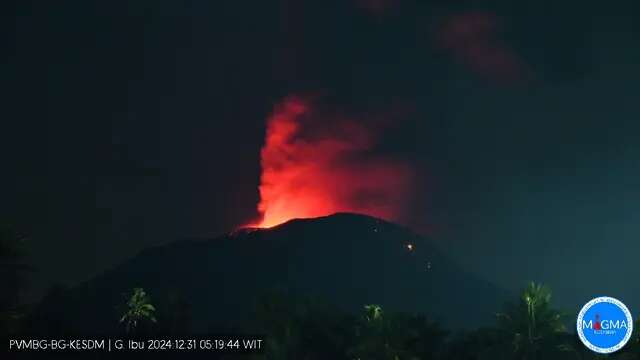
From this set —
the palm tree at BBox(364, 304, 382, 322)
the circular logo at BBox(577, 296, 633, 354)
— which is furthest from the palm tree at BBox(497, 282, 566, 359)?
the circular logo at BBox(577, 296, 633, 354)

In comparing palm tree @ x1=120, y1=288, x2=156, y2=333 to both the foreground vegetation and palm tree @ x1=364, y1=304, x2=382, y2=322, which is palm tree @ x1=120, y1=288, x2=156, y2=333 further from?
palm tree @ x1=364, y1=304, x2=382, y2=322

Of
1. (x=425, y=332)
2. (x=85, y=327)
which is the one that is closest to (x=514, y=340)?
(x=425, y=332)

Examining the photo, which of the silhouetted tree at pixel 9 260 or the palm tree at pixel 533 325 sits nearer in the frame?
the silhouetted tree at pixel 9 260

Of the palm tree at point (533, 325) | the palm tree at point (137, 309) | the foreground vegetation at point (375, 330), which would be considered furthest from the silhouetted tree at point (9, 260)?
the palm tree at point (533, 325)

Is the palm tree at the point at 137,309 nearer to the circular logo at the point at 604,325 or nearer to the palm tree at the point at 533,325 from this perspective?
the palm tree at the point at 533,325

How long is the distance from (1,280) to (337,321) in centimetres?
4238

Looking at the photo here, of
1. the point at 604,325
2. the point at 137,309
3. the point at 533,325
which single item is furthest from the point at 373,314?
the point at 604,325

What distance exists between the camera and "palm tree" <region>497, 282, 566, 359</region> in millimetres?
73062

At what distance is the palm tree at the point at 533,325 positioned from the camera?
73062 mm

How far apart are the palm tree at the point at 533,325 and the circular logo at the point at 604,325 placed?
42607 millimetres

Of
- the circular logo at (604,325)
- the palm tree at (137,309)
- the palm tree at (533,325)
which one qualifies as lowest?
the circular logo at (604,325)

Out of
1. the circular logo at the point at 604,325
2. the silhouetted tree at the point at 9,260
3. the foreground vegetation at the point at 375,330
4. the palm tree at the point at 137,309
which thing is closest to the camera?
the circular logo at the point at 604,325

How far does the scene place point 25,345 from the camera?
5006cm

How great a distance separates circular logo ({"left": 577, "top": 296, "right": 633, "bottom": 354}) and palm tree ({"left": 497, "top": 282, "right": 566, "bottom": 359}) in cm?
4261
